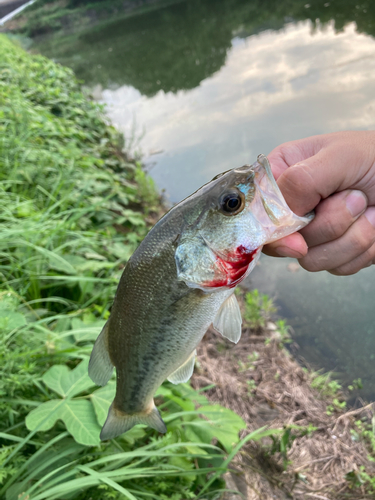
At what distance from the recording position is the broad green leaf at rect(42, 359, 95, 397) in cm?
185

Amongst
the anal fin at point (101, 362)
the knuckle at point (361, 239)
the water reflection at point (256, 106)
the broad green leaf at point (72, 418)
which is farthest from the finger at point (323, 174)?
the water reflection at point (256, 106)

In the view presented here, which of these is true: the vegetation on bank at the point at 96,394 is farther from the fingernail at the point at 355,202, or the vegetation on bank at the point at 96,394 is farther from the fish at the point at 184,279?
the fingernail at the point at 355,202

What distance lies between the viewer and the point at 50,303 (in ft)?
9.39

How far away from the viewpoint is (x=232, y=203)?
124 centimetres

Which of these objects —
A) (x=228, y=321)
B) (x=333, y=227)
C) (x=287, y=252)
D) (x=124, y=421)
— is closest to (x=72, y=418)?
(x=124, y=421)

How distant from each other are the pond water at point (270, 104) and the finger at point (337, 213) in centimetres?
244

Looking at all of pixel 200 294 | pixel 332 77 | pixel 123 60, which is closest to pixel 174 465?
pixel 200 294

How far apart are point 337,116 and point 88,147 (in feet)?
15.9

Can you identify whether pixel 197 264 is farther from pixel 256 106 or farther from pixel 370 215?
pixel 256 106

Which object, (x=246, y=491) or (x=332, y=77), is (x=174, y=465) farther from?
(x=332, y=77)

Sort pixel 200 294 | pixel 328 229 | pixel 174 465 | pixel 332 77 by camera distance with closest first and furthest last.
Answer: pixel 200 294
pixel 328 229
pixel 174 465
pixel 332 77

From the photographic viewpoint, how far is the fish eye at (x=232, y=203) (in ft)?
4.06

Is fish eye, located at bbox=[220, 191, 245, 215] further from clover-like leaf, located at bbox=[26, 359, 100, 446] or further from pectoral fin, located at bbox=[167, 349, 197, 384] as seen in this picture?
A: clover-like leaf, located at bbox=[26, 359, 100, 446]

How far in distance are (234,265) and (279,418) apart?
6.84ft
